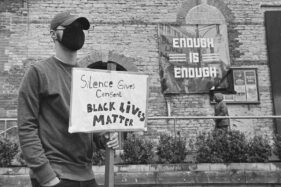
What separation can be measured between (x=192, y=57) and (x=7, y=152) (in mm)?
6216

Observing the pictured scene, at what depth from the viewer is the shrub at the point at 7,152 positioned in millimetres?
6078

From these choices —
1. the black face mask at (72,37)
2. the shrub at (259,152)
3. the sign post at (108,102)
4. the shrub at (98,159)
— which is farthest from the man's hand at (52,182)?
the shrub at (259,152)

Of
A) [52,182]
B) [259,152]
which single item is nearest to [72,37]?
[52,182]

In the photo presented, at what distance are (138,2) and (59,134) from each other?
902 cm

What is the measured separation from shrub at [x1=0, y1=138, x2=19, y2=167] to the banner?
198 inches

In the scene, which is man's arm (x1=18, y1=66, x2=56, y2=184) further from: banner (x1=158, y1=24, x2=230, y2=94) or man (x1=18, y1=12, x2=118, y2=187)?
banner (x1=158, y1=24, x2=230, y2=94)

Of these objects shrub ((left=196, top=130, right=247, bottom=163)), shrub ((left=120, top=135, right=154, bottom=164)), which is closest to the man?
shrub ((left=120, top=135, right=154, bottom=164))

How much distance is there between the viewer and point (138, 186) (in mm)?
5832

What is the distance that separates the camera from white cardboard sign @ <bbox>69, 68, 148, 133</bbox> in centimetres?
224

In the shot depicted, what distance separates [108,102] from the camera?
2.50 meters

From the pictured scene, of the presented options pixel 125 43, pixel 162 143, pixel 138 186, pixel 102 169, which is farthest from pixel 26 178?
pixel 125 43

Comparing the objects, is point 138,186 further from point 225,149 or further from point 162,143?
point 225,149

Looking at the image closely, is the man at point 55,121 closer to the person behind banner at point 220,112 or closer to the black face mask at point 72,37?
the black face mask at point 72,37

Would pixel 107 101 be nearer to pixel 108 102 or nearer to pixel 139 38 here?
pixel 108 102
